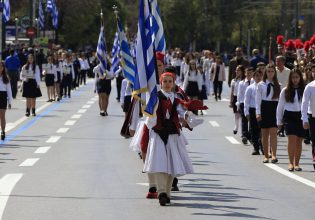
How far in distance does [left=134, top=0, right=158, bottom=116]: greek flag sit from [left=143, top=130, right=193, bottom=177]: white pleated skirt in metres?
0.60

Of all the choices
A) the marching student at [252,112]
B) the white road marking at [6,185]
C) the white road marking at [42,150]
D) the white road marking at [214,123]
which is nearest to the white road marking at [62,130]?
the white road marking at [214,123]

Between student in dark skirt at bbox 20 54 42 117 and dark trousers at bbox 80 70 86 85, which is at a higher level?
student in dark skirt at bbox 20 54 42 117

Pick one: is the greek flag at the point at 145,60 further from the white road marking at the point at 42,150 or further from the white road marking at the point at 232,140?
the white road marking at the point at 232,140

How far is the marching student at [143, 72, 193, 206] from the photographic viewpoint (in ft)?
39.6

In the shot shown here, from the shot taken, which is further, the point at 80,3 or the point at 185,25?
the point at 185,25

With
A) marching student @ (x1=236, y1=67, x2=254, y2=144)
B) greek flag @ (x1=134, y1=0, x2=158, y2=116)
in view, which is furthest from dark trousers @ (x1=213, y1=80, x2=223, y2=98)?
greek flag @ (x1=134, y1=0, x2=158, y2=116)

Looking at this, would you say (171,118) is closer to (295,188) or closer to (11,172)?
(295,188)

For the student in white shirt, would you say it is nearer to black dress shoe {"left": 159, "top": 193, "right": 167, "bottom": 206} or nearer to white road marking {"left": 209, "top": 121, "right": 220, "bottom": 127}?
black dress shoe {"left": 159, "top": 193, "right": 167, "bottom": 206}

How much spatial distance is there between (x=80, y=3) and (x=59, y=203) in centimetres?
6672

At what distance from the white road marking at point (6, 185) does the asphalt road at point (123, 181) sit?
11 millimetres

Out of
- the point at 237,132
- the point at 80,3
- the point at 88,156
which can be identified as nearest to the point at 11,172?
the point at 88,156

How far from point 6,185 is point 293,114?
192 inches

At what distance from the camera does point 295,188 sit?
1394 cm

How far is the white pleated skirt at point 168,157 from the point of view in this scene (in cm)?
1206
